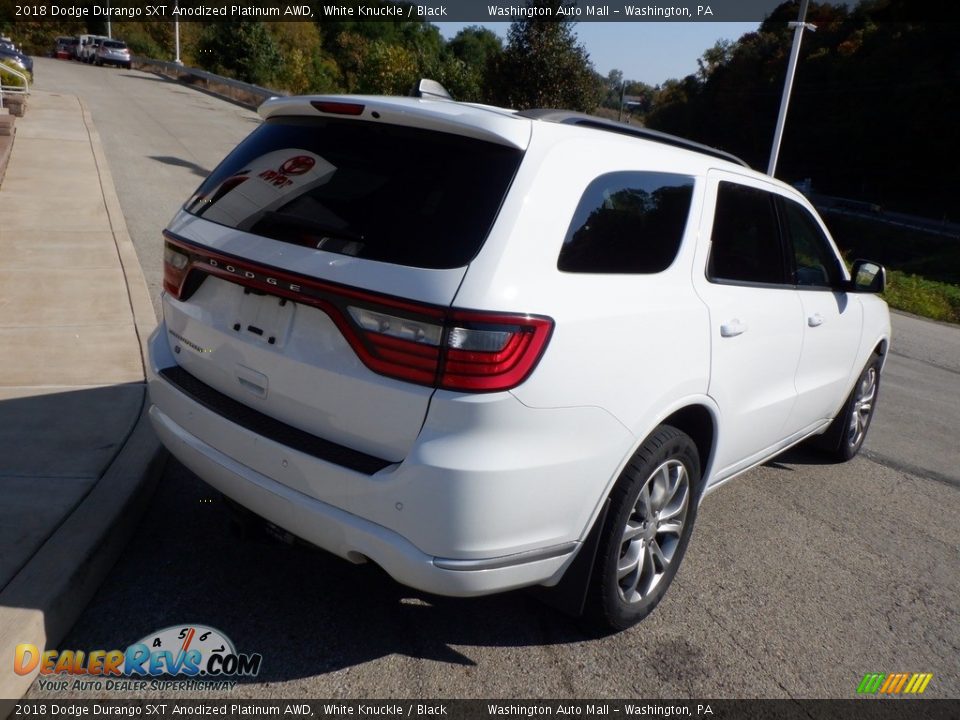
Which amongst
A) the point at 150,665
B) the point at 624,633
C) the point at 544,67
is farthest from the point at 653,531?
the point at 544,67

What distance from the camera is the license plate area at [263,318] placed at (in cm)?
278

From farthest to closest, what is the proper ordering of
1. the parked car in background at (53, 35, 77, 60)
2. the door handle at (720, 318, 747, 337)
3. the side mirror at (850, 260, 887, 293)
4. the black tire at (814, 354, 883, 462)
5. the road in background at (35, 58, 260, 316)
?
1. the parked car in background at (53, 35, 77, 60)
2. the road in background at (35, 58, 260, 316)
3. the black tire at (814, 354, 883, 462)
4. the side mirror at (850, 260, 887, 293)
5. the door handle at (720, 318, 747, 337)

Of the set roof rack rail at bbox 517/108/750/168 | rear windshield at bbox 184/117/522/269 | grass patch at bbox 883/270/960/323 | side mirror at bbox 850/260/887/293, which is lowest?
grass patch at bbox 883/270/960/323

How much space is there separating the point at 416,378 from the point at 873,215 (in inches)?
2358

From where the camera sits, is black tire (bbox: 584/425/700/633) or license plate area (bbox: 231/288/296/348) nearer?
license plate area (bbox: 231/288/296/348)

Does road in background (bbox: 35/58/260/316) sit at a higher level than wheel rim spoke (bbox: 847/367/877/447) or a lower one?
lower

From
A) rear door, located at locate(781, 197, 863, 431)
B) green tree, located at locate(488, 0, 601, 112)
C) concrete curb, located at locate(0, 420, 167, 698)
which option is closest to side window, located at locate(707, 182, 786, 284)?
rear door, located at locate(781, 197, 863, 431)

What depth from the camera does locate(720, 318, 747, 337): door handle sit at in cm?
342

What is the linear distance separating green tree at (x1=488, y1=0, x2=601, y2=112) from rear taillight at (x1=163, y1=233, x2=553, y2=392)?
2265 centimetres

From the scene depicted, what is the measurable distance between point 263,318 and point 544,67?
2314 centimetres

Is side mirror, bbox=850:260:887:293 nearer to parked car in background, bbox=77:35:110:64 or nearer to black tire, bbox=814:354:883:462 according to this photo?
black tire, bbox=814:354:883:462

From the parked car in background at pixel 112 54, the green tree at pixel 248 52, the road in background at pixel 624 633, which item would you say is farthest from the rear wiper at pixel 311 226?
the parked car in background at pixel 112 54

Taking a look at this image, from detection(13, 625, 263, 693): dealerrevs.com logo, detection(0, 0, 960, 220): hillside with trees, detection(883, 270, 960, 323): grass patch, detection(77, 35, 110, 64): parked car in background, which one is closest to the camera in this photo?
detection(13, 625, 263, 693): dealerrevs.com logo

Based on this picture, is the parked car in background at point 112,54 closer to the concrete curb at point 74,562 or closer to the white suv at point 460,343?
the concrete curb at point 74,562
